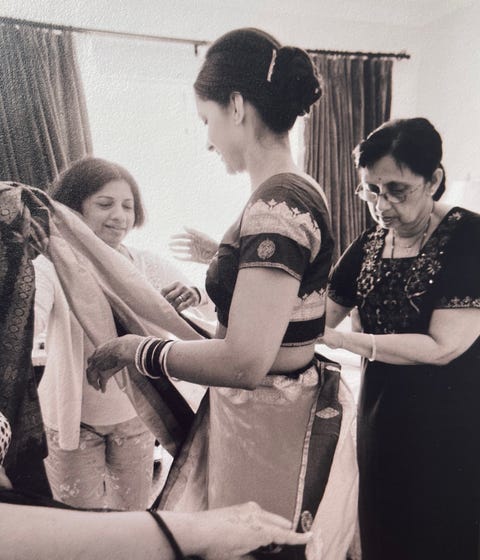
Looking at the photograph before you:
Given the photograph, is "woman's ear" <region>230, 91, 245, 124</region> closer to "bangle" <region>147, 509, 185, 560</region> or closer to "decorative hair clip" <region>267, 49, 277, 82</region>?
"decorative hair clip" <region>267, 49, 277, 82</region>

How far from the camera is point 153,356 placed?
1.88 ft

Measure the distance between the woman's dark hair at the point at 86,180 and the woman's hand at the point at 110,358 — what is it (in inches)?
6.9

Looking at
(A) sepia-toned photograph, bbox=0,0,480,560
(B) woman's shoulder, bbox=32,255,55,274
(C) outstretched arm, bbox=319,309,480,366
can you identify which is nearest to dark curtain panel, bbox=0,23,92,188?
(A) sepia-toned photograph, bbox=0,0,480,560

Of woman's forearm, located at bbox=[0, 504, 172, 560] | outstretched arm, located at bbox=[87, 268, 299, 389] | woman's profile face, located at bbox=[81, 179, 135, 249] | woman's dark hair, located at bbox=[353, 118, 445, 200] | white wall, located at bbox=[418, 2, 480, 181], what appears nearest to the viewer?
woman's forearm, located at bbox=[0, 504, 172, 560]

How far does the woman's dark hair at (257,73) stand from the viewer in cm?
57

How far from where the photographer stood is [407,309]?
2.77ft

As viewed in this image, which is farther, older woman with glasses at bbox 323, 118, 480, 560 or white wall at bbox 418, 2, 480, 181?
white wall at bbox 418, 2, 480, 181

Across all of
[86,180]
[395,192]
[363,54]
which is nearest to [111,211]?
[86,180]

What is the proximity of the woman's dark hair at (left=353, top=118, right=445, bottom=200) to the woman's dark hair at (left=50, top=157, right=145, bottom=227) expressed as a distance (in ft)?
1.47

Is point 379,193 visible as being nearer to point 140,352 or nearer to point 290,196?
point 290,196

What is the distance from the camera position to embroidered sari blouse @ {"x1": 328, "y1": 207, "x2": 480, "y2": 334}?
815mm

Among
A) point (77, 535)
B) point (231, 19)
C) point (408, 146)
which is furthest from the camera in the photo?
point (408, 146)

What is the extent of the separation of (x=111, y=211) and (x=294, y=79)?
0.31m

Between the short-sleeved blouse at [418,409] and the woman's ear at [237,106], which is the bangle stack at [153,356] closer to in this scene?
the woman's ear at [237,106]
